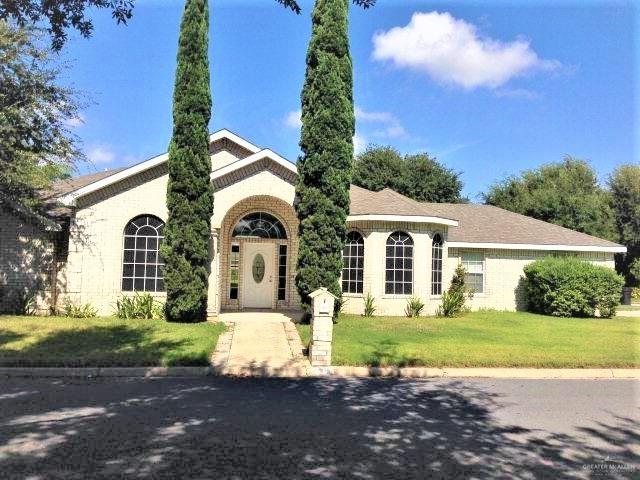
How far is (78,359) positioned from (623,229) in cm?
4075

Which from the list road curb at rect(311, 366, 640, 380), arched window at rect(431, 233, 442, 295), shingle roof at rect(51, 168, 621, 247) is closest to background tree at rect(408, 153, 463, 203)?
shingle roof at rect(51, 168, 621, 247)

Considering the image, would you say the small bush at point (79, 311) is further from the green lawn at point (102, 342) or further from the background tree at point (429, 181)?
the background tree at point (429, 181)

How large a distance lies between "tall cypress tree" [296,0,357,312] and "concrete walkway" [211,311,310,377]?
5.45 ft

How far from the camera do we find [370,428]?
20.5ft

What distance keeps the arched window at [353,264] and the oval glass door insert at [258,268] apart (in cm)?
285

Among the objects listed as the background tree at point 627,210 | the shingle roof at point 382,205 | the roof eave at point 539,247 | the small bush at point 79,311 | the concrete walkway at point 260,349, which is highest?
the background tree at point 627,210

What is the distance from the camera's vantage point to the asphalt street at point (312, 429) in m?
4.95

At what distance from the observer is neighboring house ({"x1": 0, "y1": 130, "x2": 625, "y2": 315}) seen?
15.7m

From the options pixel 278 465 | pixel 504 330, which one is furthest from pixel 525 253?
pixel 278 465

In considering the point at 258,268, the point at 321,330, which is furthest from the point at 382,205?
the point at 321,330

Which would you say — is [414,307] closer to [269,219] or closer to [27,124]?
[269,219]

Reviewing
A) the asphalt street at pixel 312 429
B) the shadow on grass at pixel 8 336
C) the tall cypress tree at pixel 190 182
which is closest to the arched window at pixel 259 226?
the tall cypress tree at pixel 190 182

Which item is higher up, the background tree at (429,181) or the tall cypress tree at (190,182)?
the background tree at (429,181)

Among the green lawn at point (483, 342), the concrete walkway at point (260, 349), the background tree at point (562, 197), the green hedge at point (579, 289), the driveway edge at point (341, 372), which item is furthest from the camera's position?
the background tree at point (562, 197)
